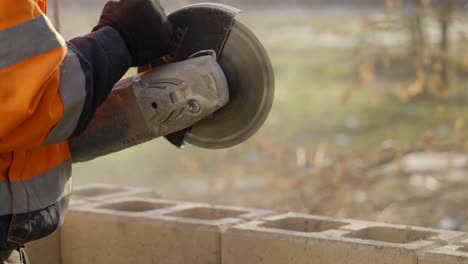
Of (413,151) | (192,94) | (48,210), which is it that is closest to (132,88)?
(192,94)

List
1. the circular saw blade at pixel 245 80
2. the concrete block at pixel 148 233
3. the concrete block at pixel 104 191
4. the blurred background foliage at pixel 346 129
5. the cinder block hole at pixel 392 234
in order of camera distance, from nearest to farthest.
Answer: the circular saw blade at pixel 245 80
the cinder block hole at pixel 392 234
the concrete block at pixel 148 233
the concrete block at pixel 104 191
the blurred background foliage at pixel 346 129

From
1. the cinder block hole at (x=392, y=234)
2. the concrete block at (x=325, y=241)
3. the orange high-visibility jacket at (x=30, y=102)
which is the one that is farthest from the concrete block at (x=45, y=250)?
the cinder block hole at (x=392, y=234)

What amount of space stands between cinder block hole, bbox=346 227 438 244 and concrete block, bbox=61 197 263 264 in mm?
487

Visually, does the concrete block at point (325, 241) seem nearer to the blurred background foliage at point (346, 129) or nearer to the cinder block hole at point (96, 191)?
the cinder block hole at point (96, 191)

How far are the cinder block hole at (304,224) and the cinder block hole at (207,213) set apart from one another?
0.69 ft

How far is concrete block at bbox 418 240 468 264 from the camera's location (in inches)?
140

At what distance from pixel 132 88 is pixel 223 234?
0.79 m

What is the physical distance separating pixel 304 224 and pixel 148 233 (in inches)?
23.5

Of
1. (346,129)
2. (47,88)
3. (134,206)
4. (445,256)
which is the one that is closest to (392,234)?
(445,256)

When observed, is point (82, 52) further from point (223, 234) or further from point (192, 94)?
point (223, 234)

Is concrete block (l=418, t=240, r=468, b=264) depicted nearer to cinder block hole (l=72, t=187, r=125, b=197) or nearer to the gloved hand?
the gloved hand

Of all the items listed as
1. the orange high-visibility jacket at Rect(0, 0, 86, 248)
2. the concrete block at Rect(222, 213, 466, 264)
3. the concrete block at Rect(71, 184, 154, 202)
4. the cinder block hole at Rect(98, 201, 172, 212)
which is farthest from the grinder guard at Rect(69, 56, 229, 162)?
the concrete block at Rect(71, 184, 154, 202)

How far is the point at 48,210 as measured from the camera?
3324mm

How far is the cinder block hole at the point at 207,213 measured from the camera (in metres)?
4.41
